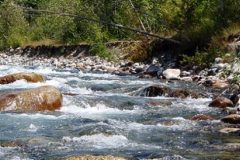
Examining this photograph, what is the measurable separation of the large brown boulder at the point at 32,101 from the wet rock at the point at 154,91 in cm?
277

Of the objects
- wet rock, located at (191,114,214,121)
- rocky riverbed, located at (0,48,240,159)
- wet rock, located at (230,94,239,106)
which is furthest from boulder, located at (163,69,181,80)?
wet rock, located at (191,114,214,121)

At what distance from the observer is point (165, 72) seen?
Answer: 57.3ft

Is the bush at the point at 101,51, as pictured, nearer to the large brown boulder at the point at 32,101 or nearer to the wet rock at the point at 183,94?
the wet rock at the point at 183,94

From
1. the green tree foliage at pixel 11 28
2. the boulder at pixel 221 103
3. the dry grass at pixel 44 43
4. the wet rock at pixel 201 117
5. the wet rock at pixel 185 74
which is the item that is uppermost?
the green tree foliage at pixel 11 28

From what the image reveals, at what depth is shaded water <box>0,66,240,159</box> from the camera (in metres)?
7.05

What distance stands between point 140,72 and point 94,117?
9.45 meters

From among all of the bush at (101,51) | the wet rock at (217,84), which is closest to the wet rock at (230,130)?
the wet rock at (217,84)

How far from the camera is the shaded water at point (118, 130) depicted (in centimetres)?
705

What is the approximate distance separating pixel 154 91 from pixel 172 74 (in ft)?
13.4

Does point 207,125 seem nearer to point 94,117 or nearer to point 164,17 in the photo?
point 94,117

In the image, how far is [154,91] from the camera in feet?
43.1

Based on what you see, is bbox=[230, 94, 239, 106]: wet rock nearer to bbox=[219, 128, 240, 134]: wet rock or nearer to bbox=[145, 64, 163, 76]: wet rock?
bbox=[219, 128, 240, 134]: wet rock

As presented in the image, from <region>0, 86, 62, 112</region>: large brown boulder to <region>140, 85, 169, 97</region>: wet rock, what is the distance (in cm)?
277

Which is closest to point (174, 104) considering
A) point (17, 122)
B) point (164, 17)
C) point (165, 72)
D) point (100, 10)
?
point (17, 122)
